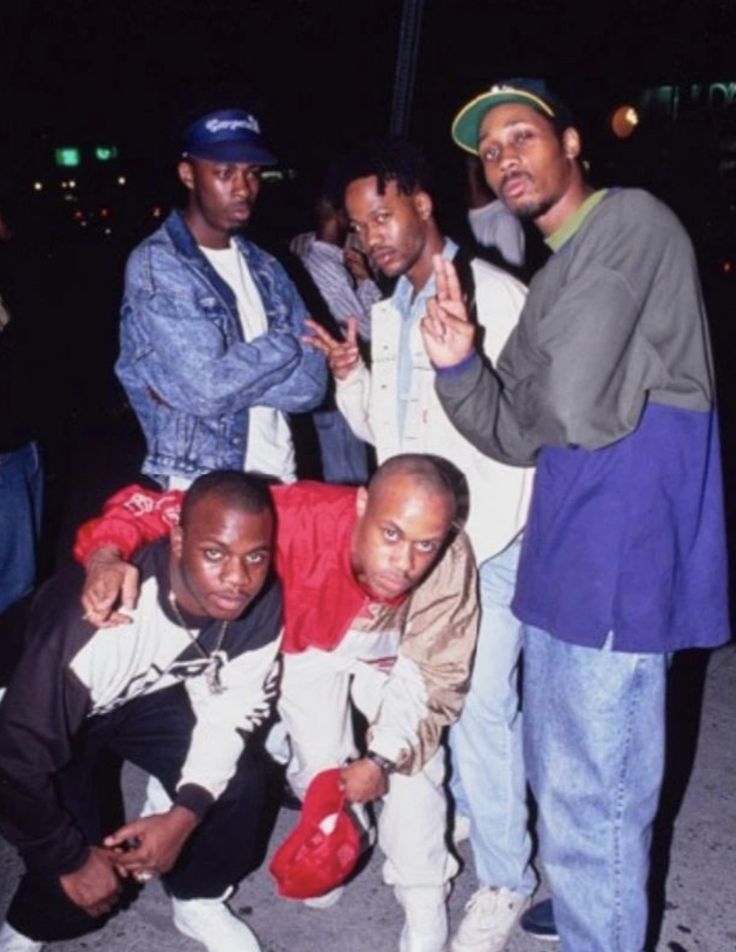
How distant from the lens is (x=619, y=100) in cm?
1789

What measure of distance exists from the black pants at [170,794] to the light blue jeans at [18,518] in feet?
3.28

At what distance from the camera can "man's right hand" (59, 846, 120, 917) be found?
235 centimetres

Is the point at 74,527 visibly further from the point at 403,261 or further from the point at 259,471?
the point at 403,261

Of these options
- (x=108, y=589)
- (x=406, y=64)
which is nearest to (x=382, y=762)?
(x=108, y=589)

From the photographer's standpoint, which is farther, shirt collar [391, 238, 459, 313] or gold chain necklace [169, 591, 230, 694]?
shirt collar [391, 238, 459, 313]

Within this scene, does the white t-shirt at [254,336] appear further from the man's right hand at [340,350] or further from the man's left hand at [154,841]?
the man's left hand at [154,841]

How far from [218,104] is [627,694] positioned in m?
2.41

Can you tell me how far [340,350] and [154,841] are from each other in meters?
1.66

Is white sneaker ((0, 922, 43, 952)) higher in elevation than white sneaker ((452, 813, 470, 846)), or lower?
lower

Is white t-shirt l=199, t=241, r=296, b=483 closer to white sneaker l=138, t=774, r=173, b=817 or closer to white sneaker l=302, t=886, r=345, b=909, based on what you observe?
white sneaker l=138, t=774, r=173, b=817

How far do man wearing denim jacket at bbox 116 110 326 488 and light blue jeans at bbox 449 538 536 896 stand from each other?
3.23 ft

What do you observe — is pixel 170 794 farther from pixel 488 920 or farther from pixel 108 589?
pixel 488 920

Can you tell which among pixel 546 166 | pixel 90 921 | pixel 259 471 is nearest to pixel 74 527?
pixel 259 471

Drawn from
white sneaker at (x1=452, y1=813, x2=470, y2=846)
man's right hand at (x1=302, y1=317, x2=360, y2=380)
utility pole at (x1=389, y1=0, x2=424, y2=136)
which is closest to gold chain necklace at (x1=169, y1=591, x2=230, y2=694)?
man's right hand at (x1=302, y1=317, x2=360, y2=380)
